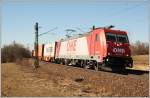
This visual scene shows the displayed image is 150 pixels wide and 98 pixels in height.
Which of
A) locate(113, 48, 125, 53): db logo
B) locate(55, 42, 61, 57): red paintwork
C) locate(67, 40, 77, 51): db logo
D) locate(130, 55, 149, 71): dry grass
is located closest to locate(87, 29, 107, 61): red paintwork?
locate(113, 48, 125, 53): db logo

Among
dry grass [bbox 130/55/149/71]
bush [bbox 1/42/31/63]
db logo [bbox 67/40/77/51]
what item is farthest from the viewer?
bush [bbox 1/42/31/63]

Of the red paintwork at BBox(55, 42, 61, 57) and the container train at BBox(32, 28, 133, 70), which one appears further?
the red paintwork at BBox(55, 42, 61, 57)

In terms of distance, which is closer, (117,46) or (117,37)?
(117,46)

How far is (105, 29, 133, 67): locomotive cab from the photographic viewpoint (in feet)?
74.2

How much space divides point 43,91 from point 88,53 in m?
13.1

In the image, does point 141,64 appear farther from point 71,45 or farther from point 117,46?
point 117,46

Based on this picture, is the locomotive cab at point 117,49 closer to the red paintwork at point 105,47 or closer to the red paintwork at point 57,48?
the red paintwork at point 105,47

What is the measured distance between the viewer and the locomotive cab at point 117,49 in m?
22.6

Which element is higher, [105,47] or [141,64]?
[105,47]

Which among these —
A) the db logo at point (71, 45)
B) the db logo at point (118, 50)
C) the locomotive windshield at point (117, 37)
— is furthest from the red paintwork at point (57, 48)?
the db logo at point (118, 50)

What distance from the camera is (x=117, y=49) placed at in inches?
904

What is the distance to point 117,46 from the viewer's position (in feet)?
75.6

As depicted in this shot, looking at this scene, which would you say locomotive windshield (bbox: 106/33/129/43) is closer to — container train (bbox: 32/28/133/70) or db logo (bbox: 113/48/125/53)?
container train (bbox: 32/28/133/70)

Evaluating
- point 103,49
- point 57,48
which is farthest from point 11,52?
point 103,49
